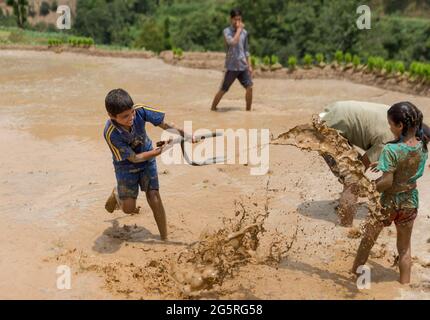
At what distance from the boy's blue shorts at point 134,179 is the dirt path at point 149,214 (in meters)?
0.49

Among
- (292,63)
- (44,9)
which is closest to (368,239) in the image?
(292,63)

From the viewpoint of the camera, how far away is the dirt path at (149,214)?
159 inches

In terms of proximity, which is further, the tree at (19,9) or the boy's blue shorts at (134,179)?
the tree at (19,9)

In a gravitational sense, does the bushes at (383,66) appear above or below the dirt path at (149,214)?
above

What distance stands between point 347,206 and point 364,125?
30.2 inches

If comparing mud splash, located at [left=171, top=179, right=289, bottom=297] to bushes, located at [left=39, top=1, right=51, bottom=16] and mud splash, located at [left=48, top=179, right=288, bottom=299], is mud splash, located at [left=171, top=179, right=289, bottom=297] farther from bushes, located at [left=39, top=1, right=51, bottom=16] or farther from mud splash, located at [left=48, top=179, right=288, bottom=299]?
bushes, located at [left=39, top=1, right=51, bottom=16]

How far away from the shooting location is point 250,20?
35.0m

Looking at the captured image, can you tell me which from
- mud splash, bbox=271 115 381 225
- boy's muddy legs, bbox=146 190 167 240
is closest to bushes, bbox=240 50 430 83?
mud splash, bbox=271 115 381 225

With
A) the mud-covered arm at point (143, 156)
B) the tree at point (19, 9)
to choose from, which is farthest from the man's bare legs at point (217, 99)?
the tree at point (19, 9)

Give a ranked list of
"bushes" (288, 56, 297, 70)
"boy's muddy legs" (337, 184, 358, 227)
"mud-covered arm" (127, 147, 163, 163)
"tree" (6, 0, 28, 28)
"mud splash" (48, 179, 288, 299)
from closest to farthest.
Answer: "mud splash" (48, 179, 288, 299)
"mud-covered arm" (127, 147, 163, 163)
"boy's muddy legs" (337, 184, 358, 227)
"bushes" (288, 56, 297, 70)
"tree" (6, 0, 28, 28)

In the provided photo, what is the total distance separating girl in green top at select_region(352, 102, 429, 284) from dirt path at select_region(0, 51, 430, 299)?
0.32 m

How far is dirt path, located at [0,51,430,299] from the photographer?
13.3 feet

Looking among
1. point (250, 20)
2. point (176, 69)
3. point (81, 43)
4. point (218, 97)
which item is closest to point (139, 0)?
point (250, 20)

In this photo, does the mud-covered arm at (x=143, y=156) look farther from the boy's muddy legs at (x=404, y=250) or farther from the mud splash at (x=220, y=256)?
the boy's muddy legs at (x=404, y=250)
